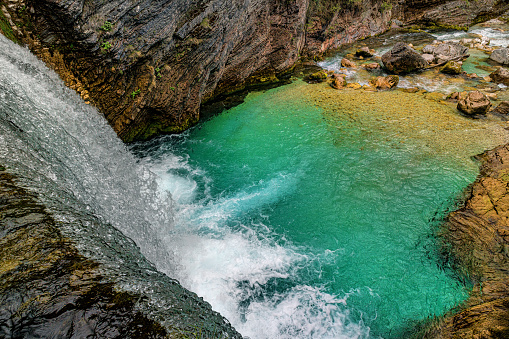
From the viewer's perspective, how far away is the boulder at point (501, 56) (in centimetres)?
1644

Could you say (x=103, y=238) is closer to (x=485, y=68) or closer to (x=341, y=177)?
(x=341, y=177)

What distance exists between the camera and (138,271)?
11.4 feet

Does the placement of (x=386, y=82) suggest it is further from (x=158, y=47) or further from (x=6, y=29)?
(x=6, y=29)

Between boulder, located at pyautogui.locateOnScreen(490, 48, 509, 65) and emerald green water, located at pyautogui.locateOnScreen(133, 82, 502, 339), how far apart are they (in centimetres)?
1217

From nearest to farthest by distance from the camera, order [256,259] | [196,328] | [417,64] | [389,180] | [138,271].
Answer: [196,328] → [138,271] → [256,259] → [389,180] → [417,64]

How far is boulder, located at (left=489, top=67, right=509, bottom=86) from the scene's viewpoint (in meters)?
14.2

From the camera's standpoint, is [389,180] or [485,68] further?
[485,68]

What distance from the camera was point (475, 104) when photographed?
37.9ft

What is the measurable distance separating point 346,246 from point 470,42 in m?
21.3

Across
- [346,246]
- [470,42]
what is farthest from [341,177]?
[470,42]

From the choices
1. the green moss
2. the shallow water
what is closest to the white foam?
the green moss

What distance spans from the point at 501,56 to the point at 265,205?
1872 cm

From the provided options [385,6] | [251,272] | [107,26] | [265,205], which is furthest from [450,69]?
[107,26]

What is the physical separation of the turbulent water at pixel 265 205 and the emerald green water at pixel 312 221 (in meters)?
0.03
